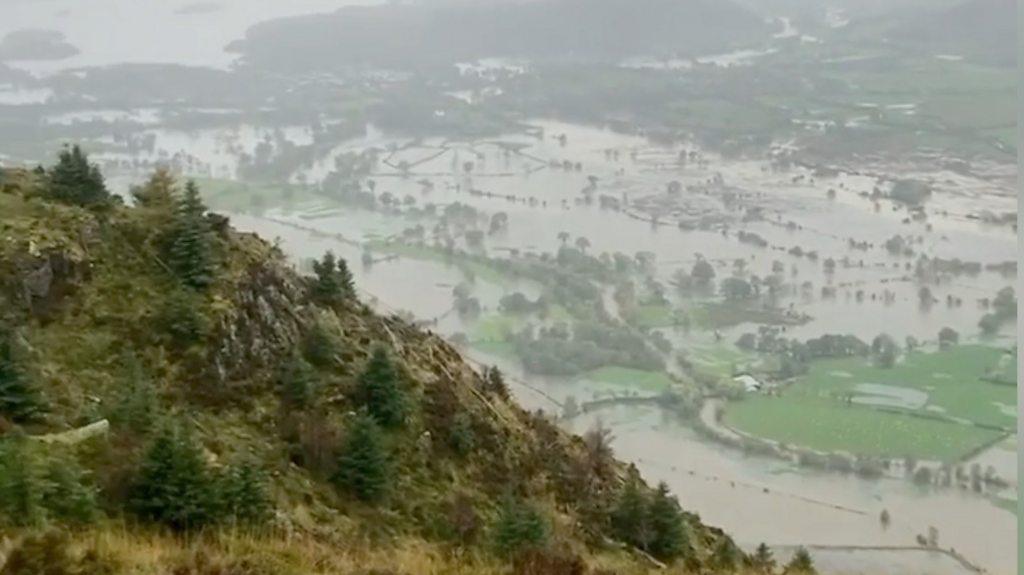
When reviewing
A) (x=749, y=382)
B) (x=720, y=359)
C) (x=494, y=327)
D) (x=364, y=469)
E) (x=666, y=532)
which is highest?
(x=364, y=469)

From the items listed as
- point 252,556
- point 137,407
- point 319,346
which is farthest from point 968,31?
point 252,556

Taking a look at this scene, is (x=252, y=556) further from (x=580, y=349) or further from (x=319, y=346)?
(x=580, y=349)

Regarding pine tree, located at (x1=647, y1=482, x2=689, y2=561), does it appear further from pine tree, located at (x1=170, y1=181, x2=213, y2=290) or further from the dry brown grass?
pine tree, located at (x1=170, y1=181, x2=213, y2=290)

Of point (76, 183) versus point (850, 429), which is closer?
point (76, 183)

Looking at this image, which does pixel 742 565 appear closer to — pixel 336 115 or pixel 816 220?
pixel 816 220

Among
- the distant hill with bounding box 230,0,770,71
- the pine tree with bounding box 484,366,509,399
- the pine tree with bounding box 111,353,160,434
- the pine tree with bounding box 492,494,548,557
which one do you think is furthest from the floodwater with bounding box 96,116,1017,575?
the distant hill with bounding box 230,0,770,71

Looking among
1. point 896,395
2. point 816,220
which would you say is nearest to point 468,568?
point 896,395
